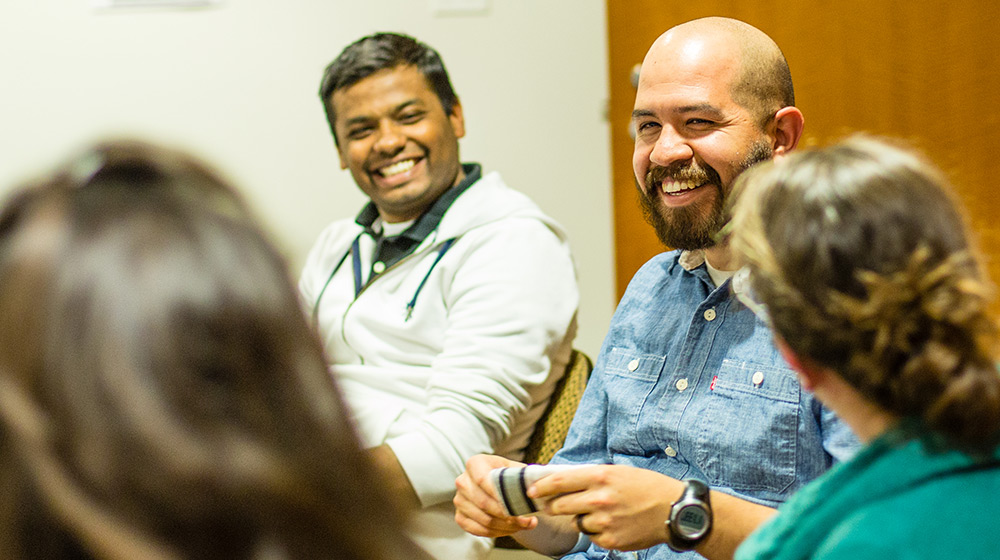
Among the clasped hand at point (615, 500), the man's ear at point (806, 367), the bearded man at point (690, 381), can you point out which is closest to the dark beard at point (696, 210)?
the bearded man at point (690, 381)

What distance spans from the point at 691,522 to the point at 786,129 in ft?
2.06

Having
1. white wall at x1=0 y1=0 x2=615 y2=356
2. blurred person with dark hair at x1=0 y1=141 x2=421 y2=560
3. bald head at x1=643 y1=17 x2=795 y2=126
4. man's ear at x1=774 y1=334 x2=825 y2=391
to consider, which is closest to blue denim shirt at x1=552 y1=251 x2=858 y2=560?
bald head at x1=643 y1=17 x2=795 y2=126

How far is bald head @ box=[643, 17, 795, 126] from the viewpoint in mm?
1257

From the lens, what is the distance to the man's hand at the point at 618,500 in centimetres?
99

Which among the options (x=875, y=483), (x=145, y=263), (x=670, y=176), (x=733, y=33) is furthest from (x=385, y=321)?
(x=145, y=263)

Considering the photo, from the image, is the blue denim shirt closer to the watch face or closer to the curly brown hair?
the watch face

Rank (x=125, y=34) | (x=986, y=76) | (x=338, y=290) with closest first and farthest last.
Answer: (x=986, y=76), (x=338, y=290), (x=125, y=34)

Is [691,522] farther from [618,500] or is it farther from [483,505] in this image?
[483,505]

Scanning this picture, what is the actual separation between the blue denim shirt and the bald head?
0.25 meters

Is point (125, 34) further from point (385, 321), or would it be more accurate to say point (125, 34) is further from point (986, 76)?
point (986, 76)

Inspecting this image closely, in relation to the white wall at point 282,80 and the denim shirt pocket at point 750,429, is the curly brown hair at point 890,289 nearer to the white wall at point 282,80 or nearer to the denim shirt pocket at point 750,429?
the denim shirt pocket at point 750,429

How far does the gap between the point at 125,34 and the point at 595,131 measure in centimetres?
142

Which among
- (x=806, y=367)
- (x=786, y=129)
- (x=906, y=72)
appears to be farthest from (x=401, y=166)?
(x=806, y=367)

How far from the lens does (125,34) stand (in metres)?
2.51
